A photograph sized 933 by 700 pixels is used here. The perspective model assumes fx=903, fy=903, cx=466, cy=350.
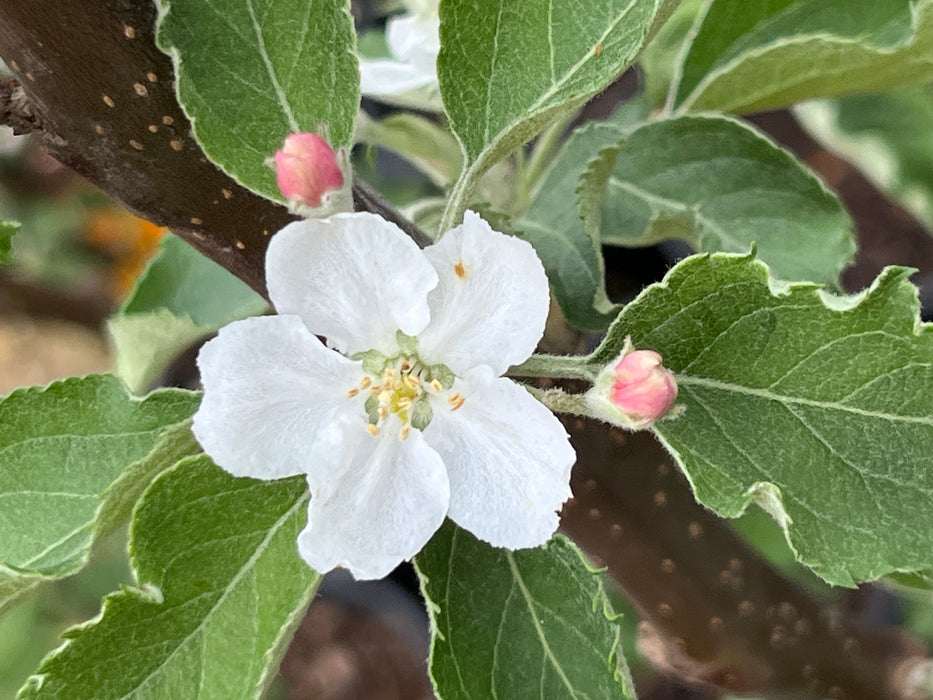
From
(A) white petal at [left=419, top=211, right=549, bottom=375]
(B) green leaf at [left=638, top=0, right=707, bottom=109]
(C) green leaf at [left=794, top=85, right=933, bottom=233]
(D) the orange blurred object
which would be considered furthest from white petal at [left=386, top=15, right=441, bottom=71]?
(D) the orange blurred object

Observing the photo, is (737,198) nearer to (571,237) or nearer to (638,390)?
(571,237)

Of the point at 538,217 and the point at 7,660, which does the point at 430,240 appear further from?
the point at 7,660

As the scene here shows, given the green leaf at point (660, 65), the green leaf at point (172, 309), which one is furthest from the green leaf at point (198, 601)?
the green leaf at point (660, 65)

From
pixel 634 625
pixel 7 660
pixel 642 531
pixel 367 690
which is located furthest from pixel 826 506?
pixel 7 660

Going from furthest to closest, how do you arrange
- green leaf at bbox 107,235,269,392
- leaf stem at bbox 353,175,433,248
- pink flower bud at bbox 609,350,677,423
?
green leaf at bbox 107,235,269,392 → leaf stem at bbox 353,175,433,248 → pink flower bud at bbox 609,350,677,423

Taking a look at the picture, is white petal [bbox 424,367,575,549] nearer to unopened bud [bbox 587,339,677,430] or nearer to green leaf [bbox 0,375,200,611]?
unopened bud [bbox 587,339,677,430]
